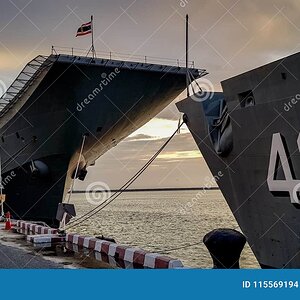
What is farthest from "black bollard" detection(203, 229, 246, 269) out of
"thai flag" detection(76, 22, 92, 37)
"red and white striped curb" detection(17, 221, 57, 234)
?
"thai flag" detection(76, 22, 92, 37)

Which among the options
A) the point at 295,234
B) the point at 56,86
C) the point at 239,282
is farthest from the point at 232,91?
the point at 56,86

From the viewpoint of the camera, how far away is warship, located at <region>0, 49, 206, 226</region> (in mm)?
24094

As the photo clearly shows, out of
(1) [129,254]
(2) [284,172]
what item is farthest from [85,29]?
(2) [284,172]

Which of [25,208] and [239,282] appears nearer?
[239,282]

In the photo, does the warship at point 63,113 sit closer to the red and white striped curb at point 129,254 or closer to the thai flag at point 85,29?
the thai flag at point 85,29

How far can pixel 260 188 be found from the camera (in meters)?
Result: 10.6

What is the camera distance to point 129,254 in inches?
392

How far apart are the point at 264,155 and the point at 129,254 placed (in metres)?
3.61

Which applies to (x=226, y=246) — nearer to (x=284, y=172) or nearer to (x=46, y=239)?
(x=284, y=172)

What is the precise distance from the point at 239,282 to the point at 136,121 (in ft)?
75.9

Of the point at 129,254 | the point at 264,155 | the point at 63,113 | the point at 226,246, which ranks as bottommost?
the point at 129,254

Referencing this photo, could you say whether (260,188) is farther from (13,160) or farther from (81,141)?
(13,160)

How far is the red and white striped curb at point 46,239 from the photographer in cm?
1327

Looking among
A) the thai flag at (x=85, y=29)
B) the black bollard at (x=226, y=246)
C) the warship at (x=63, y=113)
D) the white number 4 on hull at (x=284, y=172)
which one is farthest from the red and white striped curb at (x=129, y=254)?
the thai flag at (x=85, y=29)
